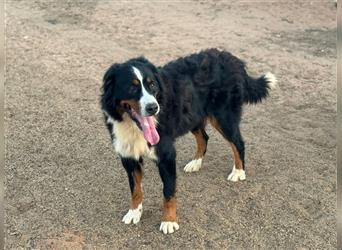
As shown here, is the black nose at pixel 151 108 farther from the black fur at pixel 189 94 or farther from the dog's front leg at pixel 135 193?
the dog's front leg at pixel 135 193

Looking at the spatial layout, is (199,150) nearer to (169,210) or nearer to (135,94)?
(169,210)

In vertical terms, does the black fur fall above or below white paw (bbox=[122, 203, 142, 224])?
above

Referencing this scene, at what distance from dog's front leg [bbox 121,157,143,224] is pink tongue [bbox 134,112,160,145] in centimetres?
39

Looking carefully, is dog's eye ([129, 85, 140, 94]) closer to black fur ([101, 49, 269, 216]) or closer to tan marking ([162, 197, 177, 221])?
black fur ([101, 49, 269, 216])

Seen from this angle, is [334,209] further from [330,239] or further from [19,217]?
[19,217]

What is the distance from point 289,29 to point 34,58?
5.28 m

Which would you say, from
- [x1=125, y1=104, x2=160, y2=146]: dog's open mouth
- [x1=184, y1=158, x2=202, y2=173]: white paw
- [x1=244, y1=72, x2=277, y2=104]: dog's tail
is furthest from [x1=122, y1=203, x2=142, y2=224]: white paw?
[x1=244, y1=72, x2=277, y2=104]: dog's tail

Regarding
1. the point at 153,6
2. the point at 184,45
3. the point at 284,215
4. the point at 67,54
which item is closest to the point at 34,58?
the point at 67,54

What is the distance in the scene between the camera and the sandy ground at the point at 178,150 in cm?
440

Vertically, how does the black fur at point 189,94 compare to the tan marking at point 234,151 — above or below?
above

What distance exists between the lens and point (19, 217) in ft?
15.0

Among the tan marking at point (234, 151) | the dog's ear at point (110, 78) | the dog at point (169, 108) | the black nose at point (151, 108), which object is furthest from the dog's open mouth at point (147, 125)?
the tan marking at point (234, 151)

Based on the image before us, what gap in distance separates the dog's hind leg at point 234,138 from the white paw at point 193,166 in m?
0.38

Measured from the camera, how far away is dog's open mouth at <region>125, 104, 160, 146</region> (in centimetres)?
407
